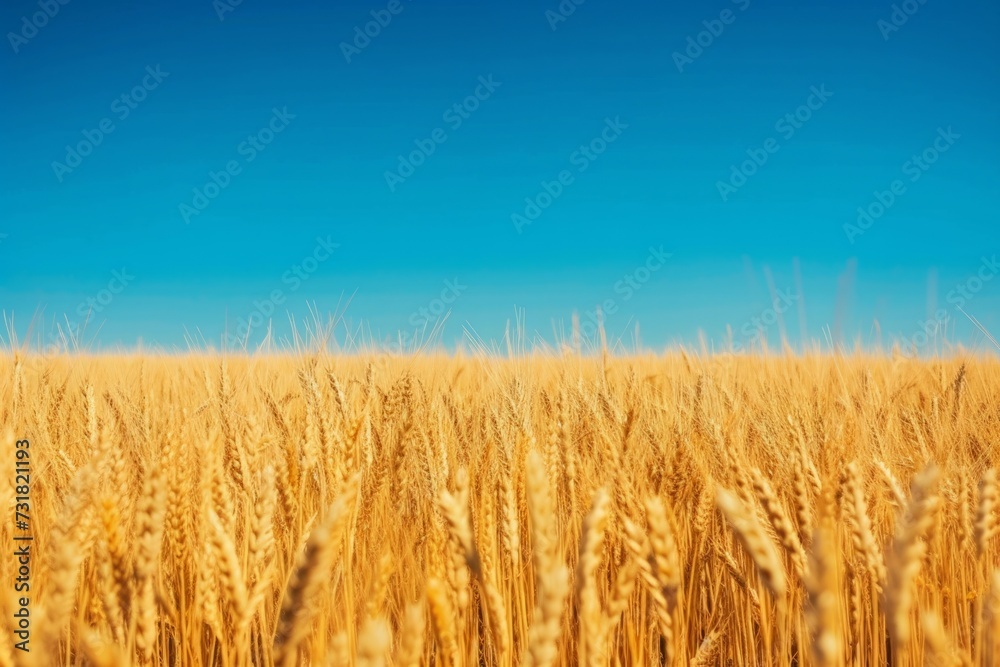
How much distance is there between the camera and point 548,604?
47 cm

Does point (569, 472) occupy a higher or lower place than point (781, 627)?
higher

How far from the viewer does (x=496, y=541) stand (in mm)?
1199

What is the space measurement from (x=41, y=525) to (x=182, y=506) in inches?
38.6

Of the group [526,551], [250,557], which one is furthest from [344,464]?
[526,551]

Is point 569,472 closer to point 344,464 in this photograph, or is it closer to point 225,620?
point 344,464

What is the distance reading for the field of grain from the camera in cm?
54

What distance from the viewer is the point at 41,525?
1.67 m

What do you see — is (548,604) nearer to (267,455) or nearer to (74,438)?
(267,455)

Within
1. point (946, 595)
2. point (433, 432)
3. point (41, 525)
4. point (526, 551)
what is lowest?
point (946, 595)

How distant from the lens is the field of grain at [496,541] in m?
0.54

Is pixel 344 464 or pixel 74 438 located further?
pixel 74 438

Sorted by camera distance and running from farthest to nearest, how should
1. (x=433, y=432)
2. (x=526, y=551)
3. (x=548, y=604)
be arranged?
(x=526, y=551) < (x=433, y=432) < (x=548, y=604)

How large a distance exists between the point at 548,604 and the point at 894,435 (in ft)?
7.60

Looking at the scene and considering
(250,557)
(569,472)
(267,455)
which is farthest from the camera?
(267,455)
